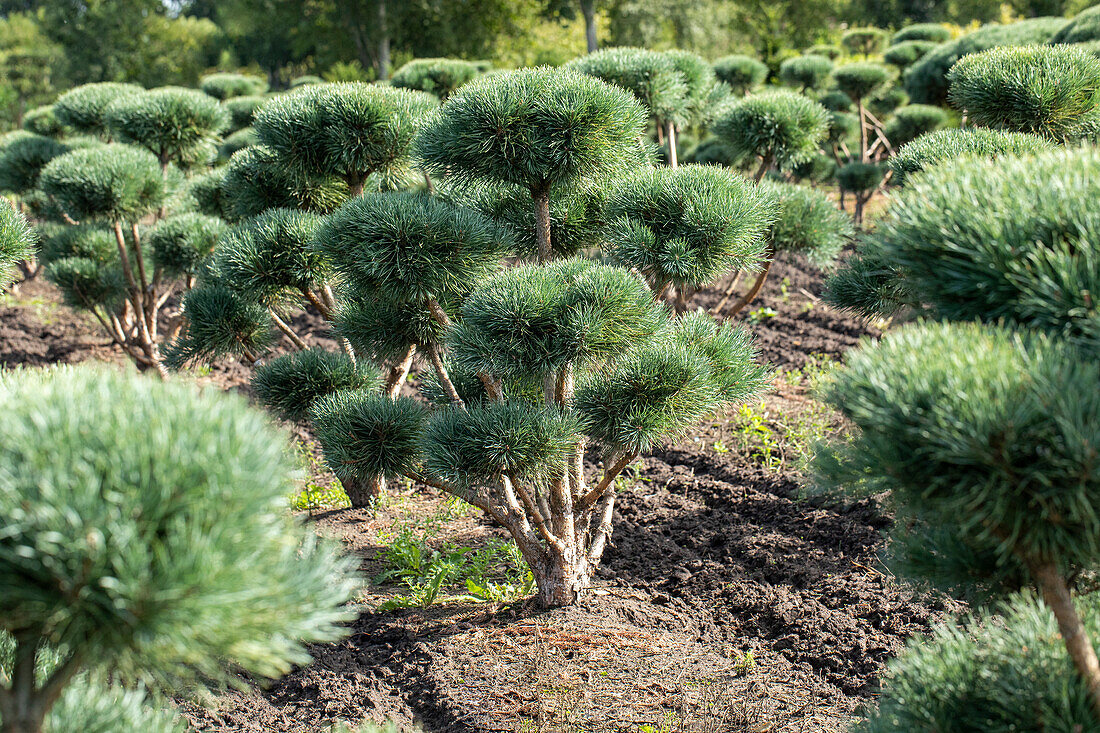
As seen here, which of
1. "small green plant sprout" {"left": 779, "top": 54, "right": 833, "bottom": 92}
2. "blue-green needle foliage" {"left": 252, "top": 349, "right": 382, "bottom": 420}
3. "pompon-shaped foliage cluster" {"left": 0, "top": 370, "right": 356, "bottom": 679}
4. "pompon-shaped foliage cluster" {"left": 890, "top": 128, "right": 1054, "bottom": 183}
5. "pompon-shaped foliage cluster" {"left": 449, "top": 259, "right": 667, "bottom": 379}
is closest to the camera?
"pompon-shaped foliage cluster" {"left": 0, "top": 370, "right": 356, "bottom": 679}

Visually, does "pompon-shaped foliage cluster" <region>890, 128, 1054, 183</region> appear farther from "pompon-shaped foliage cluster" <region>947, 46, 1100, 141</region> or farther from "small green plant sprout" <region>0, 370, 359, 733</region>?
"small green plant sprout" <region>0, 370, 359, 733</region>

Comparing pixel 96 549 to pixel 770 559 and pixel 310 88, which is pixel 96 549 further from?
pixel 770 559

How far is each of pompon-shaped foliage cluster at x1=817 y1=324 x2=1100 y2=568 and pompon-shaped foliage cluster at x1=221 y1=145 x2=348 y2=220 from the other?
3601 millimetres

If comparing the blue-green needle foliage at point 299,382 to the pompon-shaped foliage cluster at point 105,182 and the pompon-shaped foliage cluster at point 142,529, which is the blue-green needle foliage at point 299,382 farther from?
the pompon-shaped foliage cluster at point 142,529

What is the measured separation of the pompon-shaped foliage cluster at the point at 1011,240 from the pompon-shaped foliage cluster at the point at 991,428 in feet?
0.33

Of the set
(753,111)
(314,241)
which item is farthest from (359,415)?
(753,111)

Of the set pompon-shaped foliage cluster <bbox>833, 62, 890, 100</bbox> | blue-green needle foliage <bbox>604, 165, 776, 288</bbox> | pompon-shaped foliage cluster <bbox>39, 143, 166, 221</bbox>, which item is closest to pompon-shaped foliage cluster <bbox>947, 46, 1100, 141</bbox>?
blue-green needle foliage <bbox>604, 165, 776, 288</bbox>

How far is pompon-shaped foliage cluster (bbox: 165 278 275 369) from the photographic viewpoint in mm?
4410

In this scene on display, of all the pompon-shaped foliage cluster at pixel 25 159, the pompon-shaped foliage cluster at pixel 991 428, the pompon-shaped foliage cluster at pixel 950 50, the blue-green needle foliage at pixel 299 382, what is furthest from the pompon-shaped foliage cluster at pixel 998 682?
the pompon-shaped foliage cluster at pixel 950 50

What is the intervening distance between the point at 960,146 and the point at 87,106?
288 inches

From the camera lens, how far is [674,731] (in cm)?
304

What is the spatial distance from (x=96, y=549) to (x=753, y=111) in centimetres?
473

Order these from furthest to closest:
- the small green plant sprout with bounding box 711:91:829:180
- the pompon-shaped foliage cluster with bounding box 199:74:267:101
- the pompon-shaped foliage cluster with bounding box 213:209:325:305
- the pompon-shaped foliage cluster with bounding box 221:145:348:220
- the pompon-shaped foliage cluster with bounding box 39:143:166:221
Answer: the pompon-shaped foliage cluster with bounding box 199:74:267:101
the pompon-shaped foliage cluster with bounding box 39:143:166:221
the small green plant sprout with bounding box 711:91:829:180
the pompon-shaped foliage cluster with bounding box 221:145:348:220
the pompon-shaped foliage cluster with bounding box 213:209:325:305

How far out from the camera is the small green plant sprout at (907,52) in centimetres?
1230
